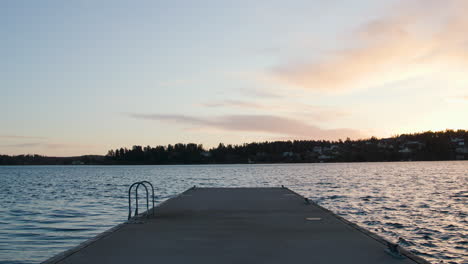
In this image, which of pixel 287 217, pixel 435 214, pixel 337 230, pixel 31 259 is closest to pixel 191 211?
pixel 287 217

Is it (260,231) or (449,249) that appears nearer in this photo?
(260,231)

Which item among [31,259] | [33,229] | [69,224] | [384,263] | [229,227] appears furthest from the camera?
[69,224]

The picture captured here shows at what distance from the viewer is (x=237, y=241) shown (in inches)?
370

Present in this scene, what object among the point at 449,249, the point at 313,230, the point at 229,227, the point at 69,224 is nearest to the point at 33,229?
the point at 69,224

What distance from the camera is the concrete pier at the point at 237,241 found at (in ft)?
25.3

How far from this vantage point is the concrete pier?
304 inches

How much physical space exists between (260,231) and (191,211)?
484cm

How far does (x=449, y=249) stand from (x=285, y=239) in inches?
232

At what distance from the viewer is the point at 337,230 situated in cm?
1062

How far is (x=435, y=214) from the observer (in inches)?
811

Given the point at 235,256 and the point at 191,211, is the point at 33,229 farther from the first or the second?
the point at 235,256

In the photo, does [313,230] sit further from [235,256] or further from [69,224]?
[69,224]

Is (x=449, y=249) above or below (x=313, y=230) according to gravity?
below

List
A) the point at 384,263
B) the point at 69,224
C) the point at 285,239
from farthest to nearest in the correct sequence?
the point at 69,224, the point at 285,239, the point at 384,263
